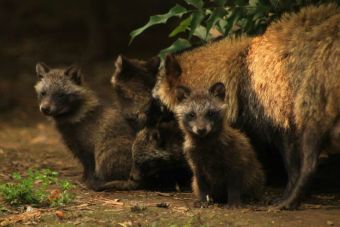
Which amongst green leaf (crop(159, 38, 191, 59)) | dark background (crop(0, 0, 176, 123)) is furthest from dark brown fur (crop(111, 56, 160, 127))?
dark background (crop(0, 0, 176, 123))

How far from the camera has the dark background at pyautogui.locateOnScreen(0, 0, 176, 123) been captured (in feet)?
52.6

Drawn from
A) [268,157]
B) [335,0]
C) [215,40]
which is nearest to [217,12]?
[215,40]

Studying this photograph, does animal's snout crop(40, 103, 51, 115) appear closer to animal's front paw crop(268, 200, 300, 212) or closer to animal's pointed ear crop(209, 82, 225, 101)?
animal's pointed ear crop(209, 82, 225, 101)

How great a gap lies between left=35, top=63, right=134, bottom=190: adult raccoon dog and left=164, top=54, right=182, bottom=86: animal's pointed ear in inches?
34.0

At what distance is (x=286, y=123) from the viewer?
23.6 feet

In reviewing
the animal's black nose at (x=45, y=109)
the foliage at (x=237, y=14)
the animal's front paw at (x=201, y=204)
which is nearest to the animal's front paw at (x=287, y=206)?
the animal's front paw at (x=201, y=204)

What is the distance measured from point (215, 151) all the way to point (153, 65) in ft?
6.58

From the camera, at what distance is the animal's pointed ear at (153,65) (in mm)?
8828

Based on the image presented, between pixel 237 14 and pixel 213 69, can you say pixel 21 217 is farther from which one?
pixel 237 14

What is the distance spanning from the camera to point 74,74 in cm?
867

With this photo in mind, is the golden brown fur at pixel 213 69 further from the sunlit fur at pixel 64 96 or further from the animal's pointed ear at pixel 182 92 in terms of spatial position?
the sunlit fur at pixel 64 96

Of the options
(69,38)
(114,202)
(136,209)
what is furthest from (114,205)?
(69,38)

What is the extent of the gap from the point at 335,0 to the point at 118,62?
2.54 meters

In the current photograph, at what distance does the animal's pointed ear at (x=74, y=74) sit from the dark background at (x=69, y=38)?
18.9 ft
